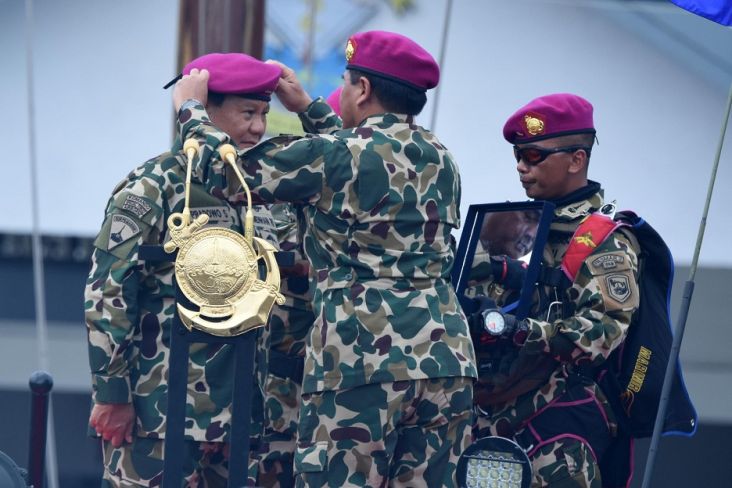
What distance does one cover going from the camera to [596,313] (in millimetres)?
3848

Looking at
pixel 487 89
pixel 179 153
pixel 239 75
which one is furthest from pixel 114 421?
pixel 487 89

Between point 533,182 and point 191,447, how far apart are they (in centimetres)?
125

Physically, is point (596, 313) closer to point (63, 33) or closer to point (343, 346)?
point (343, 346)

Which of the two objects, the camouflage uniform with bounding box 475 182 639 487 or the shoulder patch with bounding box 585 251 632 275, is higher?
the shoulder patch with bounding box 585 251 632 275

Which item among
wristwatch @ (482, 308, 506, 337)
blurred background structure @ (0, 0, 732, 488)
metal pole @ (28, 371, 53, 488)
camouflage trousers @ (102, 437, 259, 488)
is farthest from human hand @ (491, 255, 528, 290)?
blurred background structure @ (0, 0, 732, 488)

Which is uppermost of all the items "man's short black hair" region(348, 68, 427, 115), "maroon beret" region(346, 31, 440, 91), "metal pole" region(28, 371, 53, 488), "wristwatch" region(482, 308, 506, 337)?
"maroon beret" region(346, 31, 440, 91)

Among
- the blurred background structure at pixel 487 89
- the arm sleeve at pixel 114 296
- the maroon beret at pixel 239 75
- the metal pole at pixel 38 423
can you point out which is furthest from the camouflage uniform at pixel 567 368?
the blurred background structure at pixel 487 89

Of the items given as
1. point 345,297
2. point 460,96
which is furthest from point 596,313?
point 460,96

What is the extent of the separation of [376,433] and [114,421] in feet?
2.39

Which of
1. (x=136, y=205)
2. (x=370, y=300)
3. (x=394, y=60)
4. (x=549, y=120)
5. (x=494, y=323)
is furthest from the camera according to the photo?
(x=549, y=120)

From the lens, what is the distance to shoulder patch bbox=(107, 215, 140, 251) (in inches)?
140

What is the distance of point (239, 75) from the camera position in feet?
12.3

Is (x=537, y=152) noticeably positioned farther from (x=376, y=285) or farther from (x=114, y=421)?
(x=114, y=421)

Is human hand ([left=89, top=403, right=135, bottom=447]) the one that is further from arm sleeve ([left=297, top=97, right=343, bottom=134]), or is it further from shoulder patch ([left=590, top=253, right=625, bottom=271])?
shoulder patch ([left=590, top=253, right=625, bottom=271])
